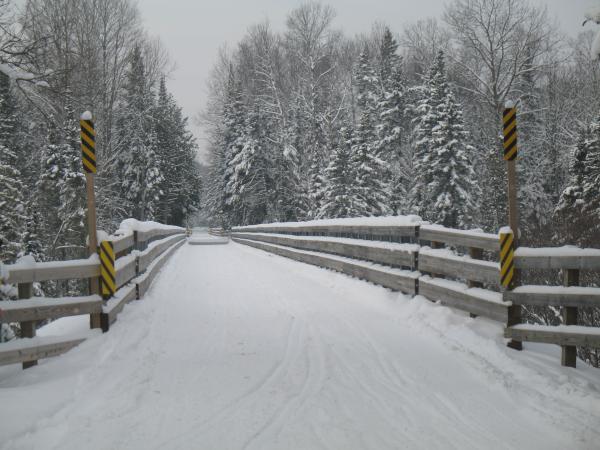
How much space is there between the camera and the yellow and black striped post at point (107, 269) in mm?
5250

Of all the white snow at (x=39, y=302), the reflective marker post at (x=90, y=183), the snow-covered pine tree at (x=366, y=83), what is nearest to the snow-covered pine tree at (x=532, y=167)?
the snow-covered pine tree at (x=366, y=83)

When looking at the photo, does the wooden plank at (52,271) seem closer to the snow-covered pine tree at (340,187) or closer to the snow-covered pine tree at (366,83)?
the snow-covered pine tree at (340,187)

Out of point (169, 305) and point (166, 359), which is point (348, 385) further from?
point (169, 305)

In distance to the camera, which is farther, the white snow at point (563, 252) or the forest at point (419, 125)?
the forest at point (419, 125)

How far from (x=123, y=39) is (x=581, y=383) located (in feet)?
85.2

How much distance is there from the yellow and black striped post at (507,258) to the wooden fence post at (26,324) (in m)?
5.04

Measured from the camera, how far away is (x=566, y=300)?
4383 mm

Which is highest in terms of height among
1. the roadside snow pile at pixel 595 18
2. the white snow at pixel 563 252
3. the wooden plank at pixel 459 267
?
the roadside snow pile at pixel 595 18

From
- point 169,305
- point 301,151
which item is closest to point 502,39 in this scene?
point 301,151

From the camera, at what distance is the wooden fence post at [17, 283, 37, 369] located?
14.4 feet

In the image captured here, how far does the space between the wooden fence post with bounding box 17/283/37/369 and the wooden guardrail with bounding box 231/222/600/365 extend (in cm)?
497

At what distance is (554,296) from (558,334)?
388 millimetres

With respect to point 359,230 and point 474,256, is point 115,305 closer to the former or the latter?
point 474,256

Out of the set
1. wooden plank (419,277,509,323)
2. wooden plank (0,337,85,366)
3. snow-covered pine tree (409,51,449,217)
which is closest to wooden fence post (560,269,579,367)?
wooden plank (419,277,509,323)
